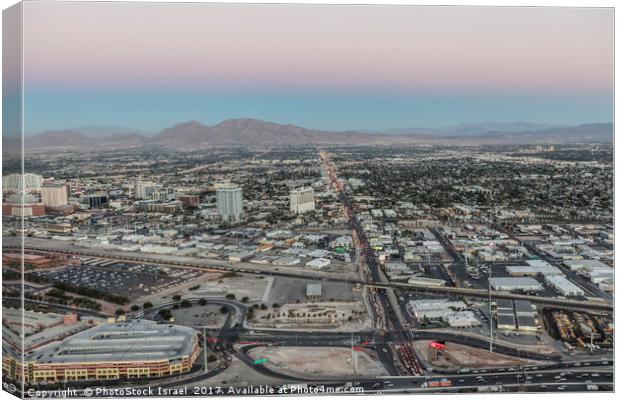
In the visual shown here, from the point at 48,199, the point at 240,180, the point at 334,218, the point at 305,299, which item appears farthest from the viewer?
the point at 240,180

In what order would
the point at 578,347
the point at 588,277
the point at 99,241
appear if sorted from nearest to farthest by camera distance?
the point at 578,347, the point at 588,277, the point at 99,241

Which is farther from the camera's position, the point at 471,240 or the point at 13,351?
the point at 471,240

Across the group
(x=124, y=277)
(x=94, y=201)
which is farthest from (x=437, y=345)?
(x=94, y=201)

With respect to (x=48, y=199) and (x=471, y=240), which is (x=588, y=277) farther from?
(x=48, y=199)

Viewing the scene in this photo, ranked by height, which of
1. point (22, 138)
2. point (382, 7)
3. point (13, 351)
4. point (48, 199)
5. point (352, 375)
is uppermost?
point (382, 7)

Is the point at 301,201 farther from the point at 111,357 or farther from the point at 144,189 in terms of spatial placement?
the point at 111,357

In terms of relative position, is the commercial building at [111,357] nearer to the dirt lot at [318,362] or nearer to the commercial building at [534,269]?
the dirt lot at [318,362]

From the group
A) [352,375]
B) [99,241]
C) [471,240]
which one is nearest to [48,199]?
[99,241]

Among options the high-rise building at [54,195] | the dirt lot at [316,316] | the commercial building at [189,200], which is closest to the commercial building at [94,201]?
the high-rise building at [54,195]

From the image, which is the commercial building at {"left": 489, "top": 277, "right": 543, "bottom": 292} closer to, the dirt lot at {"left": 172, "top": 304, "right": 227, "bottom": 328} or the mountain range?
the mountain range
